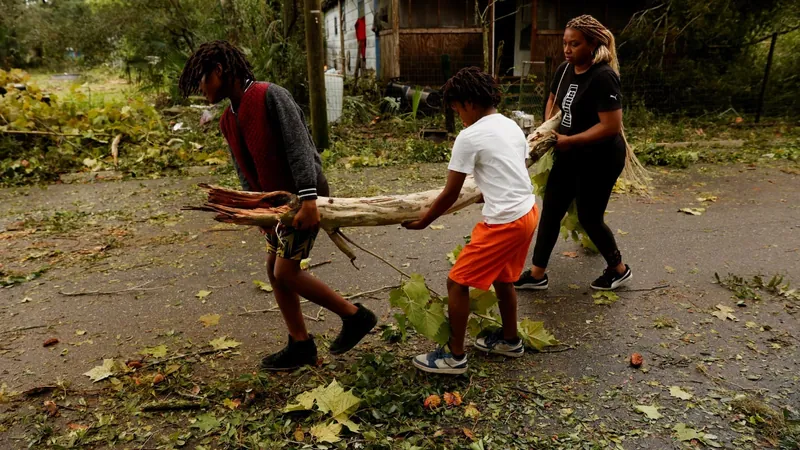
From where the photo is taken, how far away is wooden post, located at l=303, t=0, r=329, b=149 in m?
7.33

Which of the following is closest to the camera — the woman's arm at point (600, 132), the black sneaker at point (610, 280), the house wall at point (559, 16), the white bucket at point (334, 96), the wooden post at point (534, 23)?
the woman's arm at point (600, 132)

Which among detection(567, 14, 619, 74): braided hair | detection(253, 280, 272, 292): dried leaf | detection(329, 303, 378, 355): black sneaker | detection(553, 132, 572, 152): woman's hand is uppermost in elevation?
detection(567, 14, 619, 74): braided hair

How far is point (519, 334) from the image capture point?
3.30 metres

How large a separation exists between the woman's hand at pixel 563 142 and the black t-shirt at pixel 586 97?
0.18 m

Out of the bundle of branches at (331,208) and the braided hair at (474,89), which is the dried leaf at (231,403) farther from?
the braided hair at (474,89)

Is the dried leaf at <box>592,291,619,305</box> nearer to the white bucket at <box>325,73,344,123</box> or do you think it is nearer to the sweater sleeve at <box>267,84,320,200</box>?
the sweater sleeve at <box>267,84,320,200</box>

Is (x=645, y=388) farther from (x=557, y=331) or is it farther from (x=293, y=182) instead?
(x=293, y=182)

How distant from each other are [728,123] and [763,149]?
224 cm

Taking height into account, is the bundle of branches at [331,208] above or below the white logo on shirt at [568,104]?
below

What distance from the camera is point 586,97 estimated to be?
3623 millimetres

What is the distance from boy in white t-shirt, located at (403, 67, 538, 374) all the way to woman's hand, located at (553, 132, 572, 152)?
89 cm

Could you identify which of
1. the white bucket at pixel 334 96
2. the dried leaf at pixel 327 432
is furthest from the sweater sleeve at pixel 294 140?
the white bucket at pixel 334 96

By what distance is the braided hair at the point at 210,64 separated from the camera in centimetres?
256

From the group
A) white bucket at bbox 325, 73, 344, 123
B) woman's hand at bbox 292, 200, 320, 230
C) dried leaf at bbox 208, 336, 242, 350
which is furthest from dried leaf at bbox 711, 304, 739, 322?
white bucket at bbox 325, 73, 344, 123
